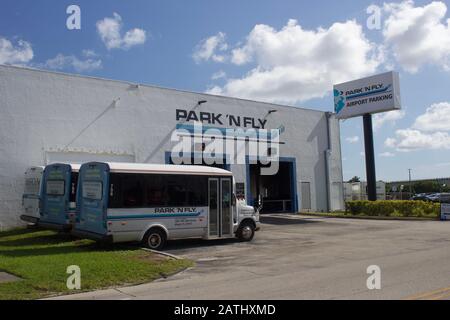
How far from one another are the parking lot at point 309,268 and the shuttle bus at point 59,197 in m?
3.78

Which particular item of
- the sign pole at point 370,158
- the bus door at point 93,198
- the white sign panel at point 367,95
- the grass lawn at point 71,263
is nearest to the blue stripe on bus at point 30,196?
the grass lawn at point 71,263

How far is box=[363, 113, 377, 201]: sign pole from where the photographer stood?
32.6m

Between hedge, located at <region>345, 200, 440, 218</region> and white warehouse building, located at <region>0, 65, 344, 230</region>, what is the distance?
15.1ft

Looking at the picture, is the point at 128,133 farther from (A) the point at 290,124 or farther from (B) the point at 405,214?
(B) the point at 405,214

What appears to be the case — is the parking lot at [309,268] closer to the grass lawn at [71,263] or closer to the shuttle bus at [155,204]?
the grass lawn at [71,263]

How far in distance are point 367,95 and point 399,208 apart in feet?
27.1

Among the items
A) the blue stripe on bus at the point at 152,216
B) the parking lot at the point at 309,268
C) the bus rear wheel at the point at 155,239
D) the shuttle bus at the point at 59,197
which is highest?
the shuttle bus at the point at 59,197

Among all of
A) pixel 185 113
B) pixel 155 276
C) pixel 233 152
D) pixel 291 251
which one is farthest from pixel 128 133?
pixel 155 276

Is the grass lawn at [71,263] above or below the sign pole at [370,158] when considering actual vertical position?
below

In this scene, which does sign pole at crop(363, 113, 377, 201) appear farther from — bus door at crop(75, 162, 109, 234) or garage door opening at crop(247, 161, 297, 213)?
bus door at crop(75, 162, 109, 234)

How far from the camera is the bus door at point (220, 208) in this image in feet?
54.0

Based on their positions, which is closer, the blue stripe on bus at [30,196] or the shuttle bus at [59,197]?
the shuttle bus at [59,197]

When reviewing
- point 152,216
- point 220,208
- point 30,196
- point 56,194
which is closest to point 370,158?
point 220,208
